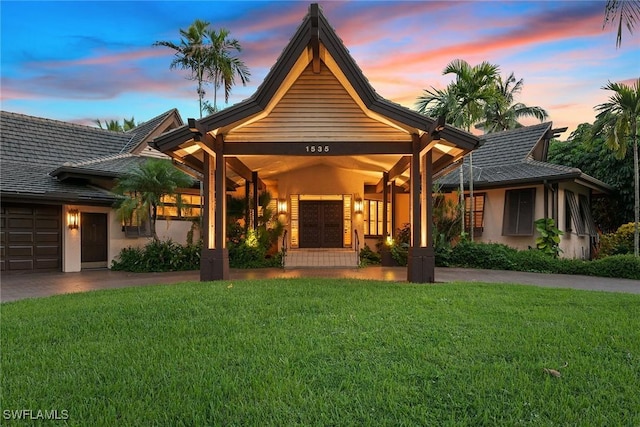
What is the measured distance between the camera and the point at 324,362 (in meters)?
3.52

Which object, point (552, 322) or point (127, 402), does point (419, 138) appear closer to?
point (552, 322)

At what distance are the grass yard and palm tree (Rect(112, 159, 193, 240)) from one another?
6.08 meters

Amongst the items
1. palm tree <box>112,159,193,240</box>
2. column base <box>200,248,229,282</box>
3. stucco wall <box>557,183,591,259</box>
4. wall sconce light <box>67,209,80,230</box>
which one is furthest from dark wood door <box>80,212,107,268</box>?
stucco wall <box>557,183,591,259</box>

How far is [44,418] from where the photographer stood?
2.64m

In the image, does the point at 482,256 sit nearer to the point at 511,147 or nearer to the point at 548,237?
the point at 548,237

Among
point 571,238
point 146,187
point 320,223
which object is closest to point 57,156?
point 146,187

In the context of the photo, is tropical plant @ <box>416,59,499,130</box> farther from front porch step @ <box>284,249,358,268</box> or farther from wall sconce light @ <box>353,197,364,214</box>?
front porch step @ <box>284,249,358,268</box>

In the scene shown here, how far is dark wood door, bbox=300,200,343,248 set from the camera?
15109 mm

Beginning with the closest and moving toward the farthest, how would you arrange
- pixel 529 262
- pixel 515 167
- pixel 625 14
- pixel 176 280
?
1. pixel 625 14
2. pixel 176 280
3. pixel 529 262
4. pixel 515 167

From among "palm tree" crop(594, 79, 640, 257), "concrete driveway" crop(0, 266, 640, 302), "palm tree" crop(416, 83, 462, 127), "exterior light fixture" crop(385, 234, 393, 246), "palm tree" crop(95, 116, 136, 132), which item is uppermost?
"palm tree" crop(95, 116, 136, 132)

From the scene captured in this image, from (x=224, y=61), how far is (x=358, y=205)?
12901mm

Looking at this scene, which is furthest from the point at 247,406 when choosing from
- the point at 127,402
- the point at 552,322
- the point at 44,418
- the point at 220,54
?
the point at 220,54

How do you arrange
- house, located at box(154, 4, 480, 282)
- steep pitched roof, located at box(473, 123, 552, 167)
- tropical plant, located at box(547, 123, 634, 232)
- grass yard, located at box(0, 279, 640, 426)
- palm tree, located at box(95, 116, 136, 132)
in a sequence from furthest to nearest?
palm tree, located at box(95, 116, 136, 132)
tropical plant, located at box(547, 123, 634, 232)
steep pitched roof, located at box(473, 123, 552, 167)
house, located at box(154, 4, 480, 282)
grass yard, located at box(0, 279, 640, 426)

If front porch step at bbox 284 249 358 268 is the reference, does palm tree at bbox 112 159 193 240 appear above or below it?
above
